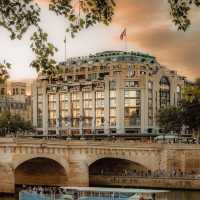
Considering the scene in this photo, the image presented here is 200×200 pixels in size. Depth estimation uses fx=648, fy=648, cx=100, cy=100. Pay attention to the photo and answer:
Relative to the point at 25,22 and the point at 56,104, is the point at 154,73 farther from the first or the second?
the point at 25,22

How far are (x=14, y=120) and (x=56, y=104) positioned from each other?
17003 mm

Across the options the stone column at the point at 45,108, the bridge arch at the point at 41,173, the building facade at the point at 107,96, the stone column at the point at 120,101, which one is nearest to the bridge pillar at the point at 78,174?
the bridge arch at the point at 41,173

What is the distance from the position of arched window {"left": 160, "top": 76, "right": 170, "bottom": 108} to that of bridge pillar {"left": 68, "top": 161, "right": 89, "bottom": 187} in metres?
70.0

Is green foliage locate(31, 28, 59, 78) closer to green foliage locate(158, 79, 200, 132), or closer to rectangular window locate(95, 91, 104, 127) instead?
green foliage locate(158, 79, 200, 132)

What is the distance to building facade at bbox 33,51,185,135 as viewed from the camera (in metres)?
139

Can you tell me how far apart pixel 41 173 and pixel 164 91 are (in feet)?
215

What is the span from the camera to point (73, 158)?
76938 mm

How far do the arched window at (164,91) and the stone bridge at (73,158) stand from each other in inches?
Result: 2266

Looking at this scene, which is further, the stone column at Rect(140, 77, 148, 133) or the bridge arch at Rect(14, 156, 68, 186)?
the stone column at Rect(140, 77, 148, 133)

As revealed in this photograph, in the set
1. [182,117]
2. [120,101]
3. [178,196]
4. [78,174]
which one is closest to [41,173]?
Answer: [78,174]

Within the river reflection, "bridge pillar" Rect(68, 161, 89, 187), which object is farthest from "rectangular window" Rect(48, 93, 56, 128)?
the river reflection

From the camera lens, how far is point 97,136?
13925cm

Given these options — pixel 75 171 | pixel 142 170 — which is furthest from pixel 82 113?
pixel 75 171

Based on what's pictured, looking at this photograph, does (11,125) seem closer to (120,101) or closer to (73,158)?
(120,101)
